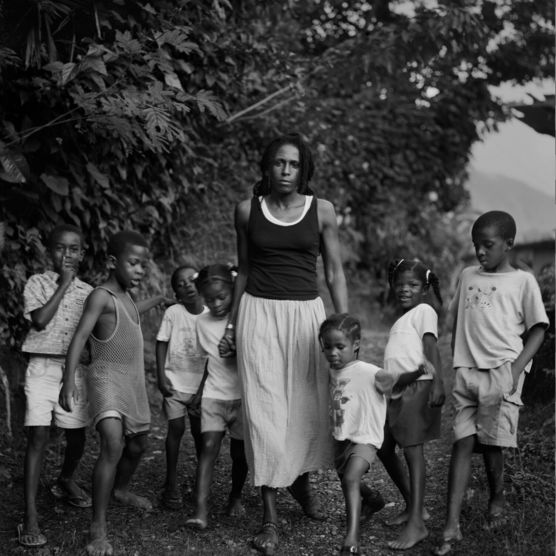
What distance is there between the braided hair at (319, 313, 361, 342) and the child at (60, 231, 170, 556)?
3.49ft

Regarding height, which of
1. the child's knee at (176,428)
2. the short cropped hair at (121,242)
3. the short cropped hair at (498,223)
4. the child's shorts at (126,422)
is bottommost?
the child's knee at (176,428)

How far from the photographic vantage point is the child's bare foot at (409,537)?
3.77m

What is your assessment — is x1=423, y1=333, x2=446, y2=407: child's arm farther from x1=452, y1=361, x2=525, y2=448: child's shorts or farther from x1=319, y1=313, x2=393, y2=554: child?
x1=319, y1=313, x2=393, y2=554: child

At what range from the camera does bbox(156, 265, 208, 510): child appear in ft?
15.1

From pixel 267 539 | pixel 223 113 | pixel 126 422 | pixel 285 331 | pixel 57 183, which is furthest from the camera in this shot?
pixel 223 113

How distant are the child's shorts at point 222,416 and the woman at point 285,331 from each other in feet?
0.80

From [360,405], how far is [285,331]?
1.76 feet

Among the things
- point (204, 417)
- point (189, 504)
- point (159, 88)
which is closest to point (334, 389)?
point (204, 417)

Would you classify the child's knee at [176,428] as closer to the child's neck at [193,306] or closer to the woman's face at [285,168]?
the child's neck at [193,306]

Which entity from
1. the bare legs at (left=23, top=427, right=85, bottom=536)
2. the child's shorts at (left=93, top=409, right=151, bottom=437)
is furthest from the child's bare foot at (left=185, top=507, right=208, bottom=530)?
the bare legs at (left=23, top=427, right=85, bottom=536)

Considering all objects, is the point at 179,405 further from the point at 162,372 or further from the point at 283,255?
the point at 283,255

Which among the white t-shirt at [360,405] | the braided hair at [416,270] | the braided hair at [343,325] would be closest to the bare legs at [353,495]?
the white t-shirt at [360,405]

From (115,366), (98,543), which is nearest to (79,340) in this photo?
(115,366)

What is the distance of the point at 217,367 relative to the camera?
435 centimetres
